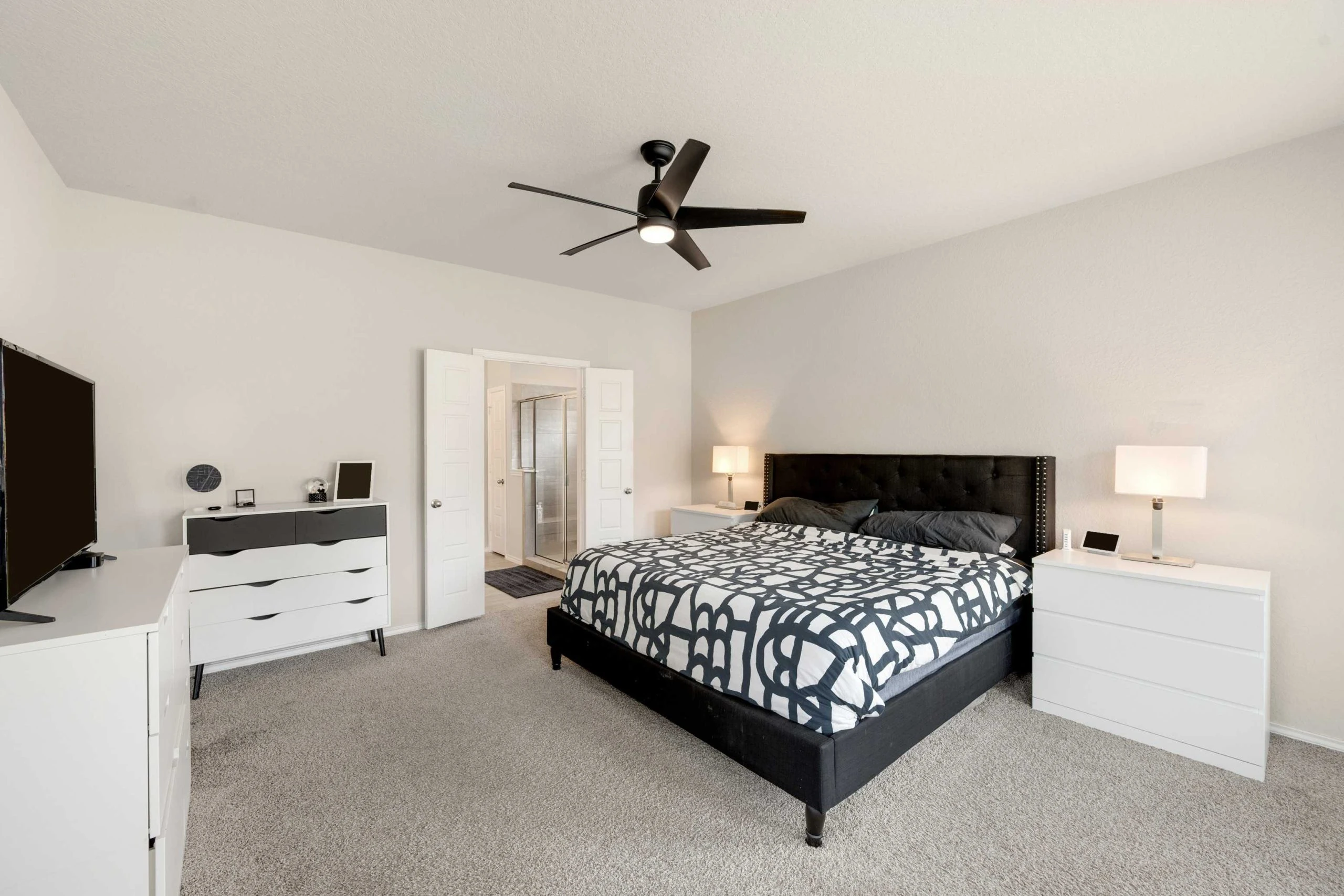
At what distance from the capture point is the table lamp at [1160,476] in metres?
2.52

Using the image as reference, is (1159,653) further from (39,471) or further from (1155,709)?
(39,471)

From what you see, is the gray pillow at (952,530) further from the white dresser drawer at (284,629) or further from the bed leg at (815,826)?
the white dresser drawer at (284,629)

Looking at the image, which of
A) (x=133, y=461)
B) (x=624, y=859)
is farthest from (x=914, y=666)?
(x=133, y=461)

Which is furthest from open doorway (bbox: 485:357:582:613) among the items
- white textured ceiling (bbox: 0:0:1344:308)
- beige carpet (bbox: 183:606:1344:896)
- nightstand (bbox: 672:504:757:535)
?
beige carpet (bbox: 183:606:1344:896)

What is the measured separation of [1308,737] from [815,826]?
241 cm

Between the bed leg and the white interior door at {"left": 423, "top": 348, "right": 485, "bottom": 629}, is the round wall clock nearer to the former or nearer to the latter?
the white interior door at {"left": 423, "top": 348, "right": 485, "bottom": 629}

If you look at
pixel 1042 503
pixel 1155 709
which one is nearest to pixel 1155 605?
pixel 1155 709

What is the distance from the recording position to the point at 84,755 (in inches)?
49.0

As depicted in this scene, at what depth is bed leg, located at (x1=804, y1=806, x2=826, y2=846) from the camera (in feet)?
6.03

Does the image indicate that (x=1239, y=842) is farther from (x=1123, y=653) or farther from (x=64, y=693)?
(x=64, y=693)

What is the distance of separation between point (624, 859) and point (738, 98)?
8.86 feet

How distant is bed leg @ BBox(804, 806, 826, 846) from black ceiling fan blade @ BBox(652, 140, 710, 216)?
90.5 inches

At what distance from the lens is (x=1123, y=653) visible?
2.54 m

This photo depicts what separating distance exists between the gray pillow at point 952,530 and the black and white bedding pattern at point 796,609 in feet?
0.27
